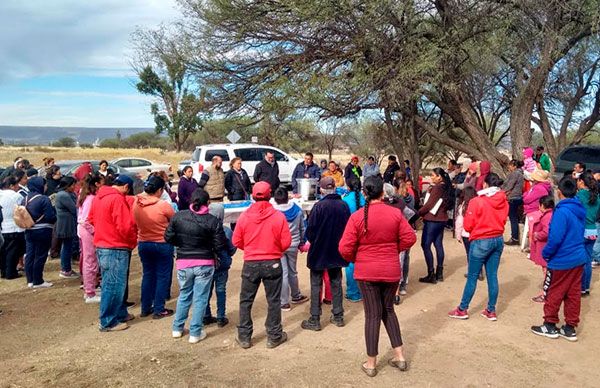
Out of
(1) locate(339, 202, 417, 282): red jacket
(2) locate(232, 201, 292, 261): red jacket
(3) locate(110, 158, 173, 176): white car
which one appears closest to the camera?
(1) locate(339, 202, 417, 282): red jacket

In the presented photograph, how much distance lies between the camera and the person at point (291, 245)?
18.2 feet

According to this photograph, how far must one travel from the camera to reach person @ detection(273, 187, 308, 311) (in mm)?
5551

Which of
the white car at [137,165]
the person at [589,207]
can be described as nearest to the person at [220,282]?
the person at [589,207]

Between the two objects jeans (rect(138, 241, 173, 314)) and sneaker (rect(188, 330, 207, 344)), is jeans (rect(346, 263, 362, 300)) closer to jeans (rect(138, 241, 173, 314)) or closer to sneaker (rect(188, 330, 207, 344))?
sneaker (rect(188, 330, 207, 344))

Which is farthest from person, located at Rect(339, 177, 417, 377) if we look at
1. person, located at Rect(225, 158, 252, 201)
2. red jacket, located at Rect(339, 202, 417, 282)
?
person, located at Rect(225, 158, 252, 201)

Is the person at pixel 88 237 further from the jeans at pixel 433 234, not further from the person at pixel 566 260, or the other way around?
the person at pixel 566 260

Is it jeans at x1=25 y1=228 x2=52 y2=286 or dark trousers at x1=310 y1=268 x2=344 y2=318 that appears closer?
dark trousers at x1=310 y1=268 x2=344 y2=318

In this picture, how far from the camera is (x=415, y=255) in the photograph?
29.4 feet

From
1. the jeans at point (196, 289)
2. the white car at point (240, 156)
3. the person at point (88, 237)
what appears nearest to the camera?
the jeans at point (196, 289)

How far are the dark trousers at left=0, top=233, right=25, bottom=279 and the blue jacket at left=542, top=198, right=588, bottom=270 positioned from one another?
7.38m

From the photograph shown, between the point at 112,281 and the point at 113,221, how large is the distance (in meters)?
0.67

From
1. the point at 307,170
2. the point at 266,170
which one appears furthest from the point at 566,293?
the point at 307,170

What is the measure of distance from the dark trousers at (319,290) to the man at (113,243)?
2.10 m

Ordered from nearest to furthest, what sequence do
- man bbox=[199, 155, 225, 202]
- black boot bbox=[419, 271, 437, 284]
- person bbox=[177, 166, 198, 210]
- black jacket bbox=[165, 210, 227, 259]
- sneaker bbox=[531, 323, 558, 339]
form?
black jacket bbox=[165, 210, 227, 259]
sneaker bbox=[531, 323, 558, 339]
black boot bbox=[419, 271, 437, 284]
person bbox=[177, 166, 198, 210]
man bbox=[199, 155, 225, 202]
